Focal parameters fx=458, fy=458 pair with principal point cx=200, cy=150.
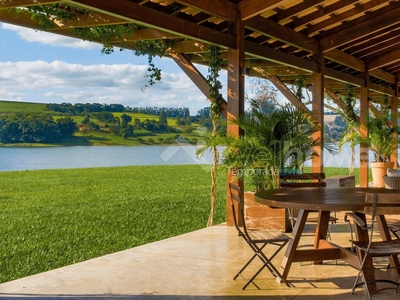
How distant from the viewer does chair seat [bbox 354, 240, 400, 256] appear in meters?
3.12

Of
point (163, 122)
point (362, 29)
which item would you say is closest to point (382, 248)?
point (362, 29)

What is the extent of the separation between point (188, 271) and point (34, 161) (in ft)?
33.3

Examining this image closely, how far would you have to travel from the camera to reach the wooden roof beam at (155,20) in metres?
4.06

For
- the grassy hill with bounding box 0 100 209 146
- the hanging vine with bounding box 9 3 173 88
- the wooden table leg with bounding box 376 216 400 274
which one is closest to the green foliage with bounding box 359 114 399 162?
the grassy hill with bounding box 0 100 209 146

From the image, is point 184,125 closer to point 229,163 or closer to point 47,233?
point 47,233

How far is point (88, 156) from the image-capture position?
1424 centimetres

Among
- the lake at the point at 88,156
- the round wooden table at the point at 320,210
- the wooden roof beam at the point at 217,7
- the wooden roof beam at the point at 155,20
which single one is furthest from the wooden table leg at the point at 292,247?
the lake at the point at 88,156

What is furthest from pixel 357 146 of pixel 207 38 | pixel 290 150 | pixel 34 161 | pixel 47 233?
pixel 34 161

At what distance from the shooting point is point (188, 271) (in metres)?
3.87

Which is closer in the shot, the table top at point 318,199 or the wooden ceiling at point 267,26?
the table top at point 318,199

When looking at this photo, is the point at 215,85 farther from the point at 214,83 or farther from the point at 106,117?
the point at 106,117

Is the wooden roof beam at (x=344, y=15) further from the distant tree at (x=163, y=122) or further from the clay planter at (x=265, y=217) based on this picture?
the distant tree at (x=163, y=122)

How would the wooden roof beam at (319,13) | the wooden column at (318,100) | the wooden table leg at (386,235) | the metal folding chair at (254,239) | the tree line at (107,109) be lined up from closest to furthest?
1. the metal folding chair at (254,239)
2. the wooden table leg at (386,235)
3. the wooden roof beam at (319,13)
4. the wooden column at (318,100)
5. the tree line at (107,109)

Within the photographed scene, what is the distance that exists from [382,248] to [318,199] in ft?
1.88
